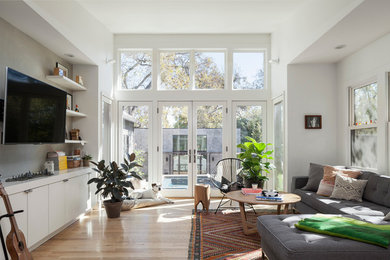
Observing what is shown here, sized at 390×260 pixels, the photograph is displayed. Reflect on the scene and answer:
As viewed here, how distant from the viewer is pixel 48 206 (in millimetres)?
3334

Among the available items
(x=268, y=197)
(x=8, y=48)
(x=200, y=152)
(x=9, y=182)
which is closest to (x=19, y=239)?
(x=9, y=182)

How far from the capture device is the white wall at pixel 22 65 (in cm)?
321

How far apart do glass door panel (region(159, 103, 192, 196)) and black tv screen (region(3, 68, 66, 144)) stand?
227cm

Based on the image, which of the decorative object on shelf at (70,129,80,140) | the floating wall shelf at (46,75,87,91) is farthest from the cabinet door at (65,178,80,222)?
the floating wall shelf at (46,75,87,91)

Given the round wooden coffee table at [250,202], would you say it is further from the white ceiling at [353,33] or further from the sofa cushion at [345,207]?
the white ceiling at [353,33]

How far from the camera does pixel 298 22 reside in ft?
15.0

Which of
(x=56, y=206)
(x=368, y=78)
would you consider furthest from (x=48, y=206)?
(x=368, y=78)

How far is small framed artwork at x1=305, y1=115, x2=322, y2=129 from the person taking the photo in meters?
4.95

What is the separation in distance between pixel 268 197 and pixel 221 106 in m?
2.81

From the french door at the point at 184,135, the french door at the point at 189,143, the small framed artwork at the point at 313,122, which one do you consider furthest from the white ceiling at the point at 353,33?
the french door at the point at 189,143

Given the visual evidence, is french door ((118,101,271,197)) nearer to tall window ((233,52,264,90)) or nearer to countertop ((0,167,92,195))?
tall window ((233,52,264,90))

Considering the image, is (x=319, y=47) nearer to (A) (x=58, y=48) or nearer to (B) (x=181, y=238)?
(B) (x=181, y=238)

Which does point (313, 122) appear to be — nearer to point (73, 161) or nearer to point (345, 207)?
point (345, 207)

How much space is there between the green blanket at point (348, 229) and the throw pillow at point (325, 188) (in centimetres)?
140
